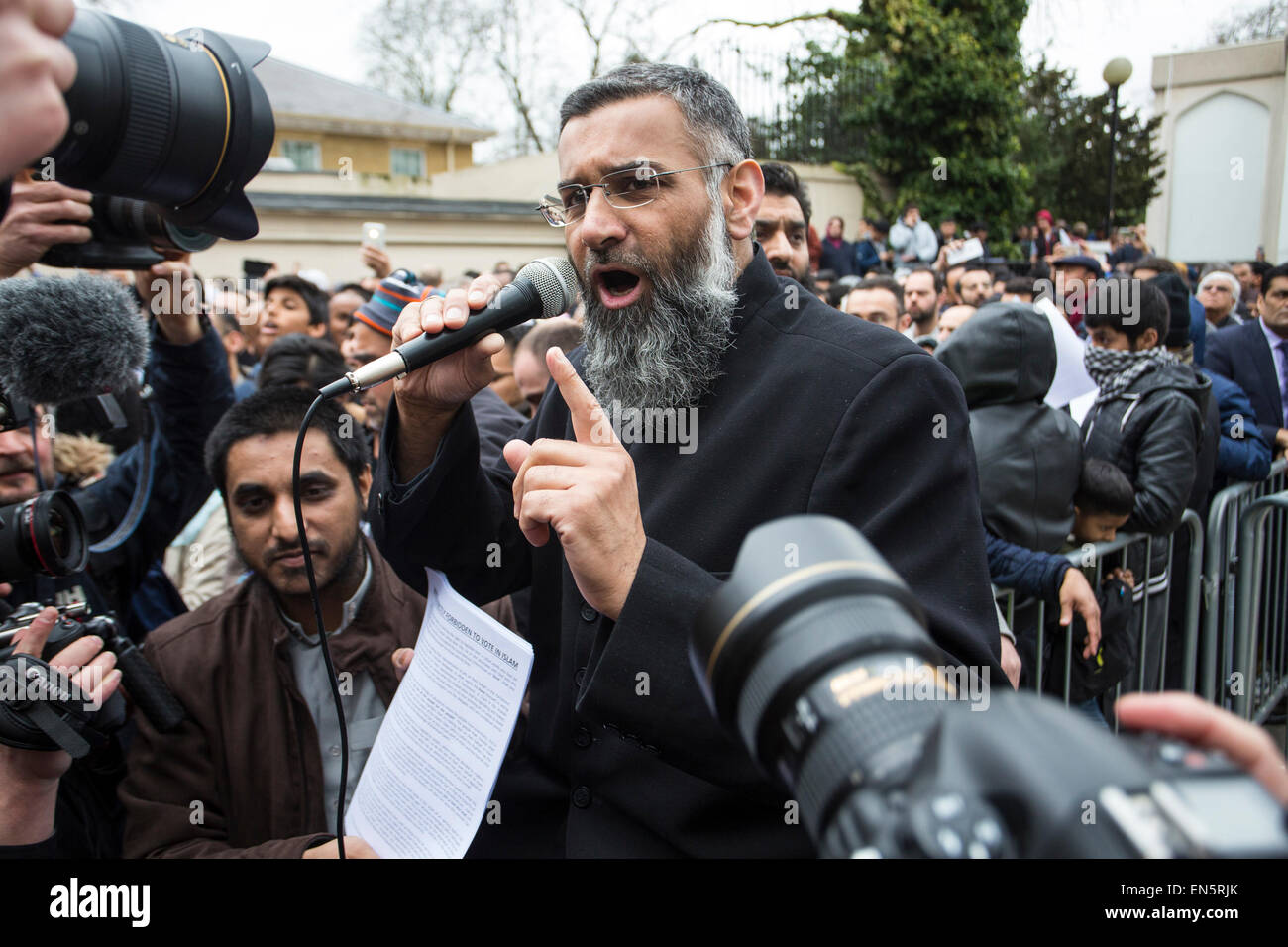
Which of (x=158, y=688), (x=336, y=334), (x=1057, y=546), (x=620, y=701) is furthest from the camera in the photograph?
(x=336, y=334)

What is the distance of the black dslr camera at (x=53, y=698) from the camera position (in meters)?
1.86

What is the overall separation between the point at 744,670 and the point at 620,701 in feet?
2.33

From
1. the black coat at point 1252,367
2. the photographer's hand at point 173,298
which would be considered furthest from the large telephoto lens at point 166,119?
the black coat at point 1252,367

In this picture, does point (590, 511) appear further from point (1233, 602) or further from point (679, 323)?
point (1233, 602)

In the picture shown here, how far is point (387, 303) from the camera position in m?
4.32

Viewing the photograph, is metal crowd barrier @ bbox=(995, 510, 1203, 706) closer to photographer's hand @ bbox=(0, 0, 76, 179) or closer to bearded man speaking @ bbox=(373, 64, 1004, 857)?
bearded man speaking @ bbox=(373, 64, 1004, 857)

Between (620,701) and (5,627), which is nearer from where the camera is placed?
(620,701)

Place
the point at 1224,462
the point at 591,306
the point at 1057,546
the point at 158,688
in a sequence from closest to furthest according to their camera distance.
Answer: the point at 591,306 → the point at 158,688 → the point at 1057,546 → the point at 1224,462

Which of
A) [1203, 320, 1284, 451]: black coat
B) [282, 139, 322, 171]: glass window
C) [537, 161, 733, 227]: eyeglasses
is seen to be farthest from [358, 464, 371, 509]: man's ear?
[282, 139, 322, 171]: glass window

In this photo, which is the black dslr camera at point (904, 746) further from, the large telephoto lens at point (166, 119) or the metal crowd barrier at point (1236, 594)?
the metal crowd barrier at point (1236, 594)

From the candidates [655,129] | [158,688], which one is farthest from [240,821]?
[655,129]

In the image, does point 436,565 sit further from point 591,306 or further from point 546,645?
point 591,306

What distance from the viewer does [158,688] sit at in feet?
7.50

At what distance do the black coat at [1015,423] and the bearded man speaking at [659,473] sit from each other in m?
1.52
